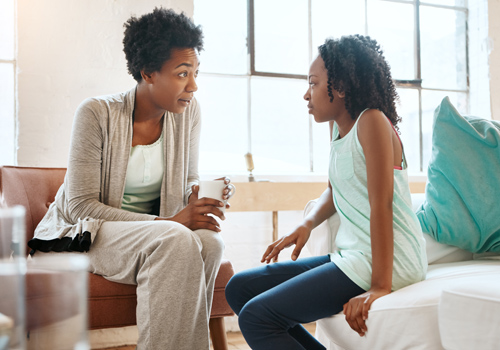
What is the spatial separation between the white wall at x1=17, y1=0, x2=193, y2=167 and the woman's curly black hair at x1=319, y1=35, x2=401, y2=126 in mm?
1424

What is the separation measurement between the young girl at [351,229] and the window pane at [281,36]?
167 centimetres

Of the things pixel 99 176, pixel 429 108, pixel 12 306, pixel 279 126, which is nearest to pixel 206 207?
pixel 99 176

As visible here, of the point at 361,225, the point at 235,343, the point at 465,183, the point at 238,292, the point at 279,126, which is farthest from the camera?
the point at 279,126

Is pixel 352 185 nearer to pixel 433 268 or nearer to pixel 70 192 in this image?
pixel 433 268

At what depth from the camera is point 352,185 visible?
1.25m

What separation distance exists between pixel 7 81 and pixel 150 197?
124cm

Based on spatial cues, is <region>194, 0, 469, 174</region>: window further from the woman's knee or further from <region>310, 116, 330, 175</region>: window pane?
the woman's knee

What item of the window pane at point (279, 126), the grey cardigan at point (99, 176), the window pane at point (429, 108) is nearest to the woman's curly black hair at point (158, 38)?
the grey cardigan at point (99, 176)

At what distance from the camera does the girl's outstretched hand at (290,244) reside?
1321 mm

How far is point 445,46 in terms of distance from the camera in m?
3.39

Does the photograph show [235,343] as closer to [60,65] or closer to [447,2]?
[60,65]

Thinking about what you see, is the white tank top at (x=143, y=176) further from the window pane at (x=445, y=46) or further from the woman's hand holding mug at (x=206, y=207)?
the window pane at (x=445, y=46)

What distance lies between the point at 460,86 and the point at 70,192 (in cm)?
287

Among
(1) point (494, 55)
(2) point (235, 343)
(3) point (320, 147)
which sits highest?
(1) point (494, 55)
